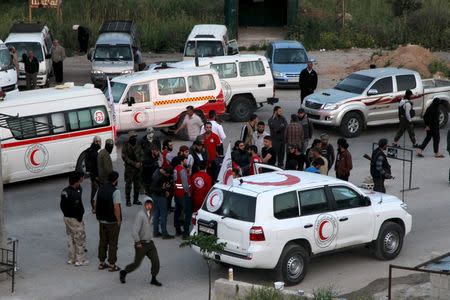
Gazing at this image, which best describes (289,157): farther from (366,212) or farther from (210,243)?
(210,243)

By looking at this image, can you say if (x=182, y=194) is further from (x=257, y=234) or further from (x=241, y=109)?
(x=241, y=109)

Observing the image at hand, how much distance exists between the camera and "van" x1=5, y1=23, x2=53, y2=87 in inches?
1403

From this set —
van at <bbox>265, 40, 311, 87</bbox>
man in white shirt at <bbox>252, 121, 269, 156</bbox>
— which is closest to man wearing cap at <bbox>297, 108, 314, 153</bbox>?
man in white shirt at <bbox>252, 121, 269, 156</bbox>

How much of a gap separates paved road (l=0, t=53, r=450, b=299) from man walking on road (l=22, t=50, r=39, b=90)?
10478mm

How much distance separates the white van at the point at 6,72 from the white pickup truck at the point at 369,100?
859cm

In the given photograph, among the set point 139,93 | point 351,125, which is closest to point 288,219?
point 139,93


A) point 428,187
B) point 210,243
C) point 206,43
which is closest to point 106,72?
point 206,43

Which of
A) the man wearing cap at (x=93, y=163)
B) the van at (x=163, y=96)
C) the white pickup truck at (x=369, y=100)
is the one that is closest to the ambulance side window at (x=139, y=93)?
the van at (x=163, y=96)

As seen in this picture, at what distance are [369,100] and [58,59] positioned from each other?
12240mm

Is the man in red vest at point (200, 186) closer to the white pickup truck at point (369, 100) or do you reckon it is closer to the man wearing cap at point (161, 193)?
the man wearing cap at point (161, 193)

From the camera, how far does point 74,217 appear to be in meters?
18.4

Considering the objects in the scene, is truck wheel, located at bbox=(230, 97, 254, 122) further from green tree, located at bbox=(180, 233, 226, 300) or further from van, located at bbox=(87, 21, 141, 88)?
green tree, located at bbox=(180, 233, 226, 300)

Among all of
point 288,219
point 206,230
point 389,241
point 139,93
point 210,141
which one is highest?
point 139,93

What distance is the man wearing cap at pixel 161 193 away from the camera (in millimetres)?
19641
